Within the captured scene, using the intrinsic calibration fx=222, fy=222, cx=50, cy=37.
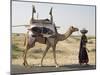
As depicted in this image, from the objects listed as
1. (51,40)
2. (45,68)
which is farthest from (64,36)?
(45,68)

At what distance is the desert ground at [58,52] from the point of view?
2375 millimetres

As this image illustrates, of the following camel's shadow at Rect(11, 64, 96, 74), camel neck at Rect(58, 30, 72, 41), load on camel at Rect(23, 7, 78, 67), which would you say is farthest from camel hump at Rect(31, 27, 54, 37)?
camel's shadow at Rect(11, 64, 96, 74)

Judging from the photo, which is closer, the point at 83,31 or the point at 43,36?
the point at 43,36

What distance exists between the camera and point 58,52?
→ 2.56 meters

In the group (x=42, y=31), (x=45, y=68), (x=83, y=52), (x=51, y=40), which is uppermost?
(x=42, y=31)

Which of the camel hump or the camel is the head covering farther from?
the camel hump

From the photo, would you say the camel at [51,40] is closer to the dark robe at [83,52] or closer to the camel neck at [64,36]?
the camel neck at [64,36]

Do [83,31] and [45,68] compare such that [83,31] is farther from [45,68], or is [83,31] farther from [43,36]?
[45,68]

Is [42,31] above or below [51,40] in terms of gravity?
above

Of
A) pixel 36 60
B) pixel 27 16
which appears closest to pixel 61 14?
pixel 27 16

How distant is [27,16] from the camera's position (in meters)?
2.42

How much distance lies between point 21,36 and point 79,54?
2.47 feet

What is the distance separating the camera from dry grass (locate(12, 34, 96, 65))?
2378 millimetres

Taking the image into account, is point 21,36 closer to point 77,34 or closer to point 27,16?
point 27,16
